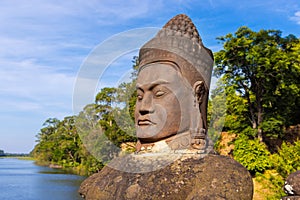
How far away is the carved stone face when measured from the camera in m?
4.50

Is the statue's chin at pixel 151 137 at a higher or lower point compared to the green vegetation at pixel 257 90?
lower

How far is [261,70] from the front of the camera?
19172 mm

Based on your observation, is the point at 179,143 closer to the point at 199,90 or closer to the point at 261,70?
the point at 199,90

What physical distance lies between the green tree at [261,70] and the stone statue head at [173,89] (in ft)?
48.2

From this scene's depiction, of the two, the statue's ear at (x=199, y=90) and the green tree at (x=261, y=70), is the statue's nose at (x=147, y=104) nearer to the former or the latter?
the statue's ear at (x=199, y=90)

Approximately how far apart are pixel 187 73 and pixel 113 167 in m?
1.49

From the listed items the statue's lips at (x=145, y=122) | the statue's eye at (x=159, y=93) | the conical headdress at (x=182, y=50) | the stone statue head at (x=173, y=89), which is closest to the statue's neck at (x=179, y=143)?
the stone statue head at (x=173, y=89)

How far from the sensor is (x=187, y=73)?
463 cm

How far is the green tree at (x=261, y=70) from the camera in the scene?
1888cm

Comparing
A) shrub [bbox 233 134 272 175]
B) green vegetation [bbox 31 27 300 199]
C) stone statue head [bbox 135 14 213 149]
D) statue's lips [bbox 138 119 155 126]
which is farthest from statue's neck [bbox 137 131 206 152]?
shrub [bbox 233 134 272 175]

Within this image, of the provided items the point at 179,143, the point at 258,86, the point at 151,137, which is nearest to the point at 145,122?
the point at 151,137

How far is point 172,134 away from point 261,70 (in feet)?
51.7

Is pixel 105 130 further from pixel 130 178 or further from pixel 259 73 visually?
pixel 130 178

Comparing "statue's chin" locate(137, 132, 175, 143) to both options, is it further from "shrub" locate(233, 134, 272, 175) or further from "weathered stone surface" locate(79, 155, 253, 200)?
"shrub" locate(233, 134, 272, 175)
